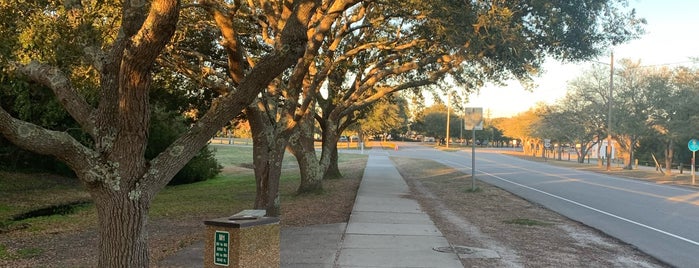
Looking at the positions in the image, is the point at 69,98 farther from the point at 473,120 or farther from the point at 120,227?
the point at 473,120

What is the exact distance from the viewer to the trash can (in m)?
4.69

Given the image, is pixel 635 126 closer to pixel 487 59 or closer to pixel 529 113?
pixel 487 59

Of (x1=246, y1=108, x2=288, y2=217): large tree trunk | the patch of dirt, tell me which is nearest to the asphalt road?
the patch of dirt

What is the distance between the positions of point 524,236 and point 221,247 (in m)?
7.11

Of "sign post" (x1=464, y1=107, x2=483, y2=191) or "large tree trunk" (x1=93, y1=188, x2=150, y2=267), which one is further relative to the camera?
"sign post" (x1=464, y1=107, x2=483, y2=191)

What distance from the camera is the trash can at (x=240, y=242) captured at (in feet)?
15.4

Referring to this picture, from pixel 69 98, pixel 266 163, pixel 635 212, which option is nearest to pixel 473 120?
pixel 635 212

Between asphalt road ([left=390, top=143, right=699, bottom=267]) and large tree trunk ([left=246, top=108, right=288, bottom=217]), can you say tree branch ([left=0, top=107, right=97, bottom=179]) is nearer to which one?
large tree trunk ([left=246, top=108, right=288, bottom=217])

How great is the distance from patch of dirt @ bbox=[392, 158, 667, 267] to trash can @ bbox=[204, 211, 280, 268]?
358 centimetres

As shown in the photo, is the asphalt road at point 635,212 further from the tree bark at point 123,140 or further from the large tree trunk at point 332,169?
the tree bark at point 123,140

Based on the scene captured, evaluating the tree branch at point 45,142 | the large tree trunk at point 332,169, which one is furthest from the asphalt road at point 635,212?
the tree branch at point 45,142

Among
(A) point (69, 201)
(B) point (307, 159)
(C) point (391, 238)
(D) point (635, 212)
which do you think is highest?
(B) point (307, 159)

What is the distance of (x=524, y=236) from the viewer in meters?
10.2

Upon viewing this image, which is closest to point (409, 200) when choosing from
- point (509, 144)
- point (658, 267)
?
point (658, 267)
